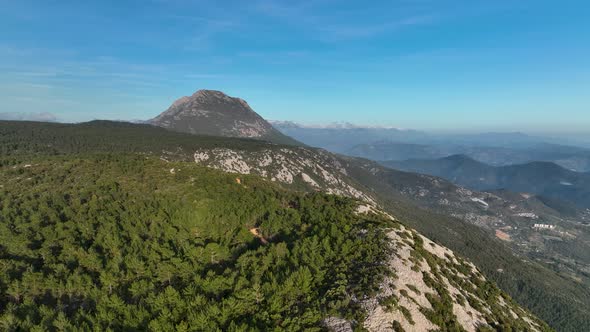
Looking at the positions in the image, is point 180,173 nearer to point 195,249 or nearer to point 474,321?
point 195,249

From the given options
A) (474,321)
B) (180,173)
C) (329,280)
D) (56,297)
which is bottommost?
(474,321)

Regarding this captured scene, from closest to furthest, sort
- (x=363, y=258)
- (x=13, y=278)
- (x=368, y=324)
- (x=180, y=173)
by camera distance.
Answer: (x=368, y=324) → (x=13, y=278) → (x=363, y=258) → (x=180, y=173)

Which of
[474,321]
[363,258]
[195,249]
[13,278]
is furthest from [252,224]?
[474,321]

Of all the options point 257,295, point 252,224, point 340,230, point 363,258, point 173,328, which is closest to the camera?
point 173,328

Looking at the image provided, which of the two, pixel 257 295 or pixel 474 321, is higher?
pixel 257 295

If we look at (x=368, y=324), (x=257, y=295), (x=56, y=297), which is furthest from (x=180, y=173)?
(x=368, y=324)

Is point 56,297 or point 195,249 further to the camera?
point 195,249

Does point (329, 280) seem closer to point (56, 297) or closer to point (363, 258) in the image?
point (363, 258)

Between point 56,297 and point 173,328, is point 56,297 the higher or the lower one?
the lower one

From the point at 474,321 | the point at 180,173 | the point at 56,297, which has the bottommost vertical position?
the point at 474,321
